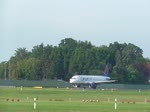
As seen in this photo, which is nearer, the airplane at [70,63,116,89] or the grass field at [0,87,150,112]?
the grass field at [0,87,150,112]

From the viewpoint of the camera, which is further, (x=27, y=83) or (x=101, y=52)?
(x=101, y=52)

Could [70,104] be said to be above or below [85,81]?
below

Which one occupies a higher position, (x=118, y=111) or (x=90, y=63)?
(x=90, y=63)

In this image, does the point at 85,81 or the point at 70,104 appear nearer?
the point at 70,104

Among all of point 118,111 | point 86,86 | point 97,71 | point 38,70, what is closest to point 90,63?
point 97,71

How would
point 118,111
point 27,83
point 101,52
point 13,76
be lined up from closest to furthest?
point 118,111, point 27,83, point 13,76, point 101,52

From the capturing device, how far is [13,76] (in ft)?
602

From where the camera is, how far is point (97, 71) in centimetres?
19275

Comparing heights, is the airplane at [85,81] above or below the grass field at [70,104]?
above

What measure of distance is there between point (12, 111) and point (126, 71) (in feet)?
500

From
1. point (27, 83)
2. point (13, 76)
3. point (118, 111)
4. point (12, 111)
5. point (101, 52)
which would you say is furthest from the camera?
point (101, 52)

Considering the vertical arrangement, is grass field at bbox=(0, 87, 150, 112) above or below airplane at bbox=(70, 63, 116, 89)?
below

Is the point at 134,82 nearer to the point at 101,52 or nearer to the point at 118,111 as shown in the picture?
the point at 101,52

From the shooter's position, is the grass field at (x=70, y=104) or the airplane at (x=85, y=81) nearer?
the grass field at (x=70, y=104)
